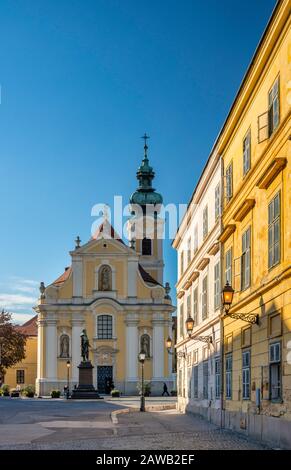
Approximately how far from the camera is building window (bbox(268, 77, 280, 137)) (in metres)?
17.8

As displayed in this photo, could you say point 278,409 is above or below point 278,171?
below

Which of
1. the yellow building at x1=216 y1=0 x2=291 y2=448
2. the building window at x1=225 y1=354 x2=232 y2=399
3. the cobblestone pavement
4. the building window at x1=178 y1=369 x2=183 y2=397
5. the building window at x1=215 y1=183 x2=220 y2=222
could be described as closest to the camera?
the yellow building at x1=216 y1=0 x2=291 y2=448

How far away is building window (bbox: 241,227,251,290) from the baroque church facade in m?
53.7

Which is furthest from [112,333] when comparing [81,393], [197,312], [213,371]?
[213,371]

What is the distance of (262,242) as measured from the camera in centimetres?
1902

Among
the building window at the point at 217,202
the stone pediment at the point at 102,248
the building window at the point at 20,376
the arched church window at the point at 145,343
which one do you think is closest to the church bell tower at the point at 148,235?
the stone pediment at the point at 102,248

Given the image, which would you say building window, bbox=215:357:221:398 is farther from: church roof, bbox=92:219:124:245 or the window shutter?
church roof, bbox=92:219:124:245

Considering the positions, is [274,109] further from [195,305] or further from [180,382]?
[180,382]

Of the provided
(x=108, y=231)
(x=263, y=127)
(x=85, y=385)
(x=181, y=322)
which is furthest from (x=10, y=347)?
(x=263, y=127)

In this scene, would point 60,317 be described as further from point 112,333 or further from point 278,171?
point 278,171

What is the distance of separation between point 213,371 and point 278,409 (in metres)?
10.6

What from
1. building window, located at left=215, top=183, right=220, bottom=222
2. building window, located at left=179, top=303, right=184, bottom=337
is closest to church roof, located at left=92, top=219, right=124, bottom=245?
building window, located at left=179, top=303, right=184, bottom=337
